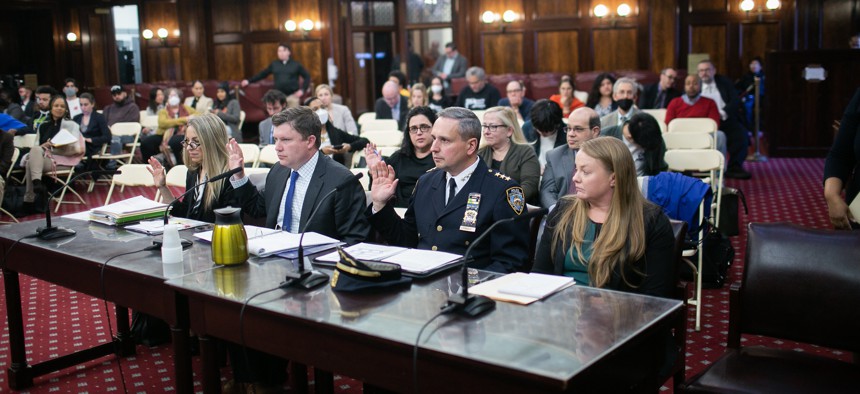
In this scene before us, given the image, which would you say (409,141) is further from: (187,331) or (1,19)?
(1,19)

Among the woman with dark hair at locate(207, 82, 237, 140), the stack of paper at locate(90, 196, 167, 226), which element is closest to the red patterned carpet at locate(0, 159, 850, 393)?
the stack of paper at locate(90, 196, 167, 226)

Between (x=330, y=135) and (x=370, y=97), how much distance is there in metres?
10.4

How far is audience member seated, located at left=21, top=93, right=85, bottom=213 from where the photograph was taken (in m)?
9.00

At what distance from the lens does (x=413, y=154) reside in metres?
5.28

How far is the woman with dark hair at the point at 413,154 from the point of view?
5.11 m

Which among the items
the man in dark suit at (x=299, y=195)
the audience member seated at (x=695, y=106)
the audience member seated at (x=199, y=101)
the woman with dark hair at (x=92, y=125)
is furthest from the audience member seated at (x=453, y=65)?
the man in dark suit at (x=299, y=195)

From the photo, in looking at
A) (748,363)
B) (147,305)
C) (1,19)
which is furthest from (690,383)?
(1,19)

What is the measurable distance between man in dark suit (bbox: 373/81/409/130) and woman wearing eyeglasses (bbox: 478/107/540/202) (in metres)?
5.05

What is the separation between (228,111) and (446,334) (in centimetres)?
1064

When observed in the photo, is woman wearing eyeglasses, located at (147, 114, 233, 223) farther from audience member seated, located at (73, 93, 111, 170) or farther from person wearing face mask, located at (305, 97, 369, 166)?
audience member seated, located at (73, 93, 111, 170)

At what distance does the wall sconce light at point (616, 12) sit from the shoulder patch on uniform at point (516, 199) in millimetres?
12774

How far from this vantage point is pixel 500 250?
3318 millimetres

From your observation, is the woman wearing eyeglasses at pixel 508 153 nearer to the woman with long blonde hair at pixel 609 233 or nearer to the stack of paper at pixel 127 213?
the woman with long blonde hair at pixel 609 233

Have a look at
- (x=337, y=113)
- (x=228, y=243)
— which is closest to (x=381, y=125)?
(x=337, y=113)
